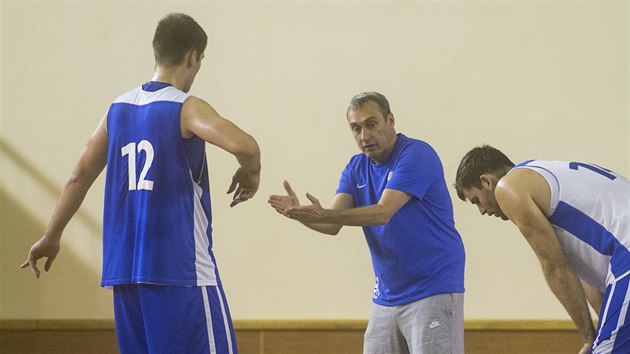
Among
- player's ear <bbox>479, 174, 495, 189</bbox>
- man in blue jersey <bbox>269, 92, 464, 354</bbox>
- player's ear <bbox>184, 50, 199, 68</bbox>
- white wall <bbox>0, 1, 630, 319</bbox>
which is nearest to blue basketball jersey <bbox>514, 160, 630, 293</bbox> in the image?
player's ear <bbox>479, 174, 495, 189</bbox>

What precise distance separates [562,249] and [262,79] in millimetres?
2980

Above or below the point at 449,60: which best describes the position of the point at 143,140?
below

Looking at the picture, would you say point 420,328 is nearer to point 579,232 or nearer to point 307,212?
point 307,212

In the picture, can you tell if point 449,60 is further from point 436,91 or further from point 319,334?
point 319,334

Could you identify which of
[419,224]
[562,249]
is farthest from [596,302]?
[419,224]

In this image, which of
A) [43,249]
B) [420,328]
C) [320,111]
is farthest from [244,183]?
[320,111]

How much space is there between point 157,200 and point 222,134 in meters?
0.34

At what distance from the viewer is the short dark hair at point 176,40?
2.82m

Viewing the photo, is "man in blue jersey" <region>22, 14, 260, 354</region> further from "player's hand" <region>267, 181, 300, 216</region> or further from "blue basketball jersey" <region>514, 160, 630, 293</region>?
"blue basketball jersey" <region>514, 160, 630, 293</region>

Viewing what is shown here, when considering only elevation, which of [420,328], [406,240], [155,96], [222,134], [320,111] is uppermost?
[320,111]

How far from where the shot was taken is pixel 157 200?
2.69m

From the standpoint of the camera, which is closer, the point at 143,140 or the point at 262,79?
the point at 143,140

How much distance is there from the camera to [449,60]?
17.0 feet

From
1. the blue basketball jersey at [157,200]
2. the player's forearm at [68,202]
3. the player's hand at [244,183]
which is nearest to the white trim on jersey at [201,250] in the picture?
the blue basketball jersey at [157,200]
